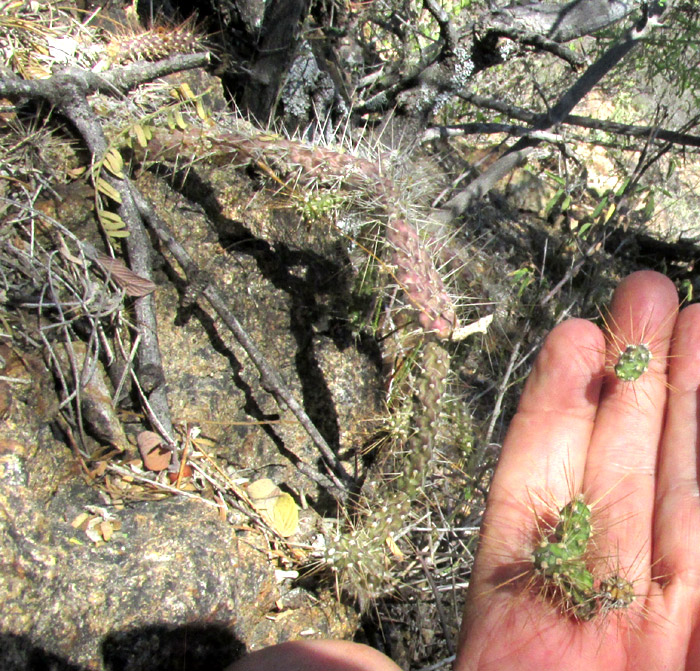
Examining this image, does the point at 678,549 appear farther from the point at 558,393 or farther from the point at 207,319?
the point at 207,319

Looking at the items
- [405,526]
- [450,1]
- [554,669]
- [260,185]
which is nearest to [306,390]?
[405,526]

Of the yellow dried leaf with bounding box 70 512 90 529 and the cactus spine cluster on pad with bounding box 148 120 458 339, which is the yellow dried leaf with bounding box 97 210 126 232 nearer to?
the cactus spine cluster on pad with bounding box 148 120 458 339

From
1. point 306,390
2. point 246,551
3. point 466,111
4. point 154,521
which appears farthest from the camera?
point 466,111

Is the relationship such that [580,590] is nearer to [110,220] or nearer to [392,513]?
[392,513]

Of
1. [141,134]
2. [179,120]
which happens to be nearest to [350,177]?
[179,120]

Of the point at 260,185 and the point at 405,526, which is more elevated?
the point at 260,185

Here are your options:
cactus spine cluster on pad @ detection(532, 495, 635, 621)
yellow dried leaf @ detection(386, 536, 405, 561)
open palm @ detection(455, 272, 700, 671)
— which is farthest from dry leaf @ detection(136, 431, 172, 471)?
cactus spine cluster on pad @ detection(532, 495, 635, 621)

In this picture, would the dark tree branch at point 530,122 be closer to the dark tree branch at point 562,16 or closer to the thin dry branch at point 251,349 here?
the dark tree branch at point 562,16
